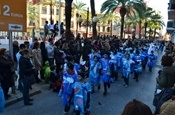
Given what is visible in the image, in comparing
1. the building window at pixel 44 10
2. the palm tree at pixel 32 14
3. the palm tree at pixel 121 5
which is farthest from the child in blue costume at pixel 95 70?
the building window at pixel 44 10

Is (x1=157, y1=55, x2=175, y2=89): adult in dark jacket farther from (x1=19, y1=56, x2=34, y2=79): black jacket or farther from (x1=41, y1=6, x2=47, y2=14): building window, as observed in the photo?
(x1=41, y1=6, x2=47, y2=14): building window

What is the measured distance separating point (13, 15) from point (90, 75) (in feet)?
11.0

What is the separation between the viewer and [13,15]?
10414mm

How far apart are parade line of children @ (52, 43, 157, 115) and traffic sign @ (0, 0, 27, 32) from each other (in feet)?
7.61

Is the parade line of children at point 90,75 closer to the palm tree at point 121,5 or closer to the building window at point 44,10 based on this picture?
the palm tree at point 121,5

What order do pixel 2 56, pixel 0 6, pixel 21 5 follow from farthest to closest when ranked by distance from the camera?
pixel 21 5
pixel 0 6
pixel 2 56

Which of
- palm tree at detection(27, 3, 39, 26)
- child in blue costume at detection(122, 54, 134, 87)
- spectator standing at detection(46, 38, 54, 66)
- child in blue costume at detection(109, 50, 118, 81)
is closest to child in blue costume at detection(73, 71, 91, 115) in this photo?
spectator standing at detection(46, 38, 54, 66)

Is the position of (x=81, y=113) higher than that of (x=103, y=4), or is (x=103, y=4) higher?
(x=103, y=4)

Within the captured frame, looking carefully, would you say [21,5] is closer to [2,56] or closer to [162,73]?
[2,56]

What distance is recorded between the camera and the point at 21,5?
10.7 meters

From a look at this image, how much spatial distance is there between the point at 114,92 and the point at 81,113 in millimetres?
4483

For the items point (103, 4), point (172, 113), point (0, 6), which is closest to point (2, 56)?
point (0, 6)

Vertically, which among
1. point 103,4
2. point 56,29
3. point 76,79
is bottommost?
point 76,79

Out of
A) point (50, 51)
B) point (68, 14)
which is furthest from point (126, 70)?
point (68, 14)
